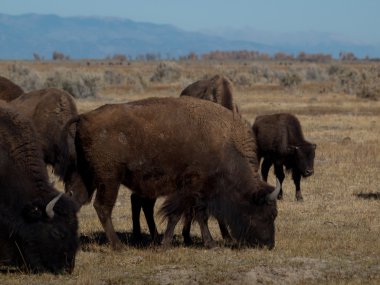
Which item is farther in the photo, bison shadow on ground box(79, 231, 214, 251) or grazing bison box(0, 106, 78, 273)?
bison shadow on ground box(79, 231, 214, 251)

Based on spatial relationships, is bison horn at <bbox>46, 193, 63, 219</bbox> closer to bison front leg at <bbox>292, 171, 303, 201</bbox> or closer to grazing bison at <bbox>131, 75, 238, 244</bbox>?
grazing bison at <bbox>131, 75, 238, 244</bbox>

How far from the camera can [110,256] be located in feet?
32.7

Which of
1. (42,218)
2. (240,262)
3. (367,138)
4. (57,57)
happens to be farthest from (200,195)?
(57,57)

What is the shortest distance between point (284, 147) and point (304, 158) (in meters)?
0.55

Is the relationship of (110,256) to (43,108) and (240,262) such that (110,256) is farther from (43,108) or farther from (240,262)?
(43,108)

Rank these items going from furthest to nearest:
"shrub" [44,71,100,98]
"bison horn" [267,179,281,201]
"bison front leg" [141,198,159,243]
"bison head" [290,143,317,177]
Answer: "shrub" [44,71,100,98] < "bison head" [290,143,317,177] < "bison front leg" [141,198,159,243] < "bison horn" [267,179,281,201]

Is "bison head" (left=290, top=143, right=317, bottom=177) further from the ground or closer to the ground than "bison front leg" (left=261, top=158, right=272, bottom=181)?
further from the ground

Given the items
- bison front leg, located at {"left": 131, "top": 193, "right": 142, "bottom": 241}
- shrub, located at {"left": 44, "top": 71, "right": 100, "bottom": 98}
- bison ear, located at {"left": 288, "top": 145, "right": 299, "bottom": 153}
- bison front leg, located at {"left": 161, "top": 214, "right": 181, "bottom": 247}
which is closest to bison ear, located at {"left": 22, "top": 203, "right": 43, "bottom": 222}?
bison front leg, located at {"left": 161, "top": 214, "right": 181, "bottom": 247}

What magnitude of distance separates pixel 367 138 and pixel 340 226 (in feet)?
44.0

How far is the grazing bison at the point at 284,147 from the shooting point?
1669cm

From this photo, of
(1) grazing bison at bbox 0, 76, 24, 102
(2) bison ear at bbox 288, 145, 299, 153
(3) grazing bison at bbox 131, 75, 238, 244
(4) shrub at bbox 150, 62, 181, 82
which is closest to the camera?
(3) grazing bison at bbox 131, 75, 238, 244

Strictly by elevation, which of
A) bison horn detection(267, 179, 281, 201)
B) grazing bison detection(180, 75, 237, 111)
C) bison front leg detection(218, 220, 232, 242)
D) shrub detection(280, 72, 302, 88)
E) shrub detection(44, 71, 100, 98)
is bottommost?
shrub detection(280, 72, 302, 88)

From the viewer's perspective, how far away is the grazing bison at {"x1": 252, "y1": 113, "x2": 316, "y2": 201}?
16688 mm

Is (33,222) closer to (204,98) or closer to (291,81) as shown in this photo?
(204,98)
